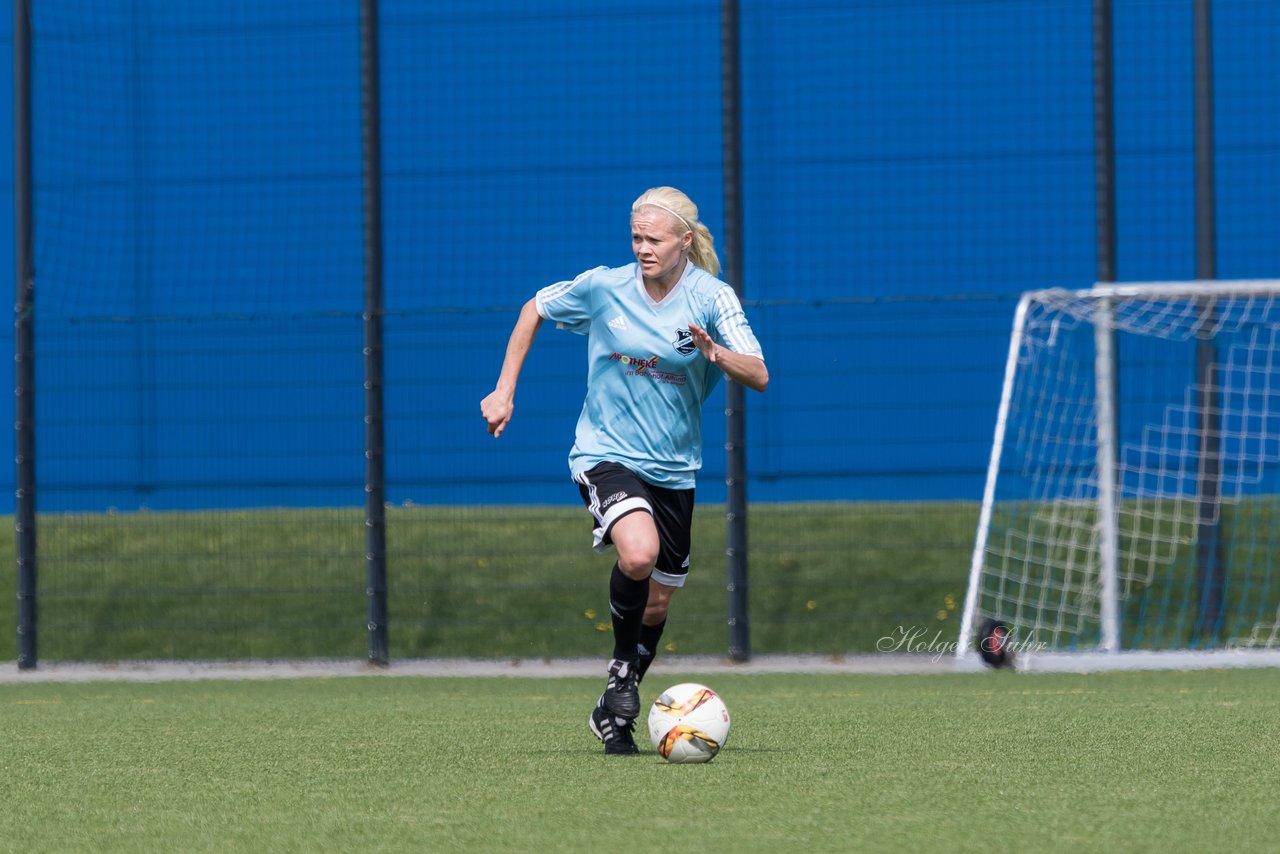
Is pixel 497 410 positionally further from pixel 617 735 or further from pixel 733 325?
pixel 617 735

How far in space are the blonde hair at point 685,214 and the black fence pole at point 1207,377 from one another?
192 inches

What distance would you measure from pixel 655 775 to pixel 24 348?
635 cm

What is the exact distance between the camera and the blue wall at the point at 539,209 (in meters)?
10.5

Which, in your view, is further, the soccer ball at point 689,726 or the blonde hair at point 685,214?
the blonde hair at point 685,214

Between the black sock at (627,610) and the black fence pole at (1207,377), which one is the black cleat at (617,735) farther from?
the black fence pole at (1207,377)

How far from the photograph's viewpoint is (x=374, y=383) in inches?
406

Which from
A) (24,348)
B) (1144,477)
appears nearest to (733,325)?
(1144,477)

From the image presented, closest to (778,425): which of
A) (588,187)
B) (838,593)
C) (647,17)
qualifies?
(838,593)

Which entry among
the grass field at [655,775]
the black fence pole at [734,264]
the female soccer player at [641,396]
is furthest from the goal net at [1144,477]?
the female soccer player at [641,396]

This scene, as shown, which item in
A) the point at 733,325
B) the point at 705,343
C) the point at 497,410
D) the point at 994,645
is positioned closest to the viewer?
the point at 705,343

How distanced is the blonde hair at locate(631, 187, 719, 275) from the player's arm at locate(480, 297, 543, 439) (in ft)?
1.58

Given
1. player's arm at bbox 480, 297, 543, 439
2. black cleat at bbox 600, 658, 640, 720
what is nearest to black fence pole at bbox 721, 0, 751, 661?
player's arm at bbox 480, 297, 543, 439

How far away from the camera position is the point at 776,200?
13047 mm

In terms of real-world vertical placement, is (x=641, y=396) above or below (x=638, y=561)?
above
